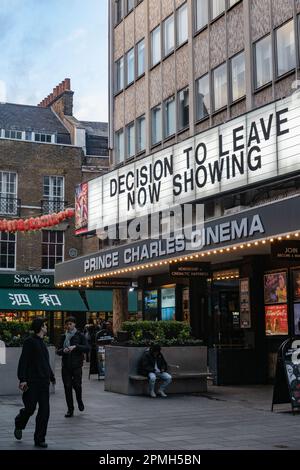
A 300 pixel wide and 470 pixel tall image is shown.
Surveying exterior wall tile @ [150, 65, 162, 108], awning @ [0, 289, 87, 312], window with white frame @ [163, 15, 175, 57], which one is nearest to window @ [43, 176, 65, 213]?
awning @ [0, 289, 87, 312]

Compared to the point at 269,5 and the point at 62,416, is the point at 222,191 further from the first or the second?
the point at 62,416

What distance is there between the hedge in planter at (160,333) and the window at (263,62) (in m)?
7.20

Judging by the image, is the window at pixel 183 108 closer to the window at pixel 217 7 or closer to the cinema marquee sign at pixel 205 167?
the cinema marquee sign at pixel 205 167

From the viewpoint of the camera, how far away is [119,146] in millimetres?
28984

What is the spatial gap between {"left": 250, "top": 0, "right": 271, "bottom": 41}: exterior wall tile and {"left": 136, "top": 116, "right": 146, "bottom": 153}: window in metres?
7.75

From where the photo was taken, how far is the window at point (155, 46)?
26.0 metres

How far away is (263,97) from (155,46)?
26.9ft

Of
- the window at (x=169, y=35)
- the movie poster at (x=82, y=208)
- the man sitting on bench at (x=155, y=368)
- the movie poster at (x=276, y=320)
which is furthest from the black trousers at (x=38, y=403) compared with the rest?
the window at (x=169, y=35)

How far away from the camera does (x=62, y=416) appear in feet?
42.7

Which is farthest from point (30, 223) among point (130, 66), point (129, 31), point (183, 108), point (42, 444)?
point (42, 444)

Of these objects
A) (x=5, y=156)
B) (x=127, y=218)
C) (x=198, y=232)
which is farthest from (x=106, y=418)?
(x=5, y=156)

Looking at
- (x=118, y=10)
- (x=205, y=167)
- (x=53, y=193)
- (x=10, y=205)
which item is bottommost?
(x=205, y=167)

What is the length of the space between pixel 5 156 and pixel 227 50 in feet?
68.1

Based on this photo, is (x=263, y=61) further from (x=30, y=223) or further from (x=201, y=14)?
(x=30, y=223)
